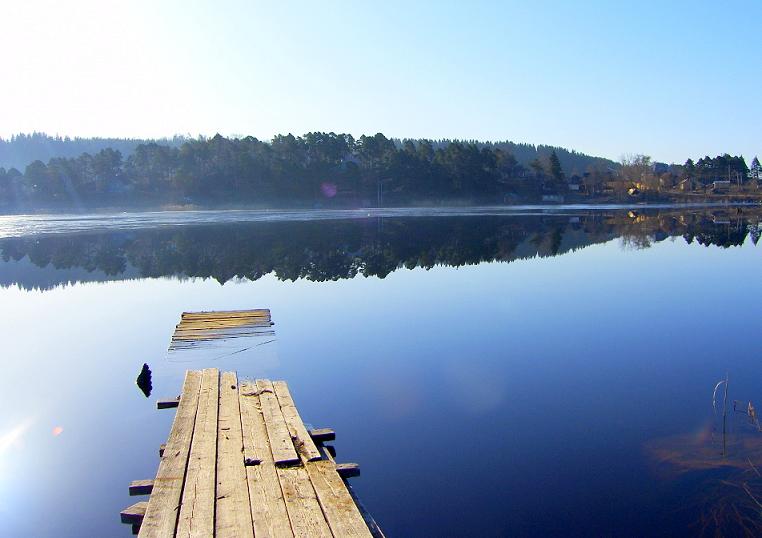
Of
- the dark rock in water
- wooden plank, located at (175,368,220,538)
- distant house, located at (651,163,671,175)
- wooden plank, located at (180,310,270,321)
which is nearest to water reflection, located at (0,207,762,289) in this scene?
wooden plank, located at (180,310,270,321)

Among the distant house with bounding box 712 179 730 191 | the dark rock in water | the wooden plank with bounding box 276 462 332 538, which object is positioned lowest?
the dark rock in water

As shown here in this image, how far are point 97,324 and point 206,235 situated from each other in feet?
82.4

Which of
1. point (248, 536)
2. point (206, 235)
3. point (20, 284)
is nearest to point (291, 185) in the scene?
point (206, 235)

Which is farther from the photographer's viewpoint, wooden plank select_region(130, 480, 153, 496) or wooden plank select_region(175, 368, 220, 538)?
wooden plank select_region(130, 480, 153, 496)

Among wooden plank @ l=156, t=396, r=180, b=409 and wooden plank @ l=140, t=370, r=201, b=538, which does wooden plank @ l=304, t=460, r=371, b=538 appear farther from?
wooden plank @ l=156, t=396, r=180, b=409

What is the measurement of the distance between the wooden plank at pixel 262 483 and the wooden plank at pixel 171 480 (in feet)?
2.09

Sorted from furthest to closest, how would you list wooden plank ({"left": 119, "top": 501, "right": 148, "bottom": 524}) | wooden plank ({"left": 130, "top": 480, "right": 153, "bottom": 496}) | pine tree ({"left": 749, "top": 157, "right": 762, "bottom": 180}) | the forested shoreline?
pine tree ({"left": 749, "top": 157, "right": 762, "bottom": 180}) < the forested shoreline < wooden plank ({"left": 130, "top": 480, "right": 153, "bottom": 496}) < wooden plank ({"left": 119, "top": 501, "right": 148, "bottom": 524})

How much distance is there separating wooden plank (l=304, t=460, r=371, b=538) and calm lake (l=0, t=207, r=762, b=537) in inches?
30.0

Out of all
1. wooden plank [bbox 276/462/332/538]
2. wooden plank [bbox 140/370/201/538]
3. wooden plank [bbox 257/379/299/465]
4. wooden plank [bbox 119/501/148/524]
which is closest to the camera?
wooden plank [bbox 276/462/332/538]

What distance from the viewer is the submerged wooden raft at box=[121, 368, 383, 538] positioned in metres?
5.36

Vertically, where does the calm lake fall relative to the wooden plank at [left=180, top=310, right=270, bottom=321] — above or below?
below

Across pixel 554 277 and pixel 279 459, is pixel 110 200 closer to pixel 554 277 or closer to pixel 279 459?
pixel 554 277

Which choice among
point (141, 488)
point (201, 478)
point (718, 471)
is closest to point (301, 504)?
point (201, 478)

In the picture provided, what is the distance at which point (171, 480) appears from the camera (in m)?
6.24
